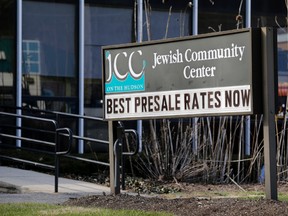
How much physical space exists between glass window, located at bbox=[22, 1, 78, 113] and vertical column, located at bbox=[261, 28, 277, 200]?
27.4 ft

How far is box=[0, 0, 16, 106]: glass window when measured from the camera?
54.0ft

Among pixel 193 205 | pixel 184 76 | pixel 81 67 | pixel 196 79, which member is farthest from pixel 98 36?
pixel 193 205

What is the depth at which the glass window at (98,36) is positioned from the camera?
1723 cm

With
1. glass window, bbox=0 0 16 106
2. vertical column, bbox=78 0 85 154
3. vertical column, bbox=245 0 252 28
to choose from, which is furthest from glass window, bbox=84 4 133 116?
vertical column, bbox=245 0 252 28

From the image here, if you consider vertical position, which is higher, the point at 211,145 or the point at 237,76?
the point at 237,76

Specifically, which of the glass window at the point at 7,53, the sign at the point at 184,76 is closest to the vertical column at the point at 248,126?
the glass window at the point at 7,53

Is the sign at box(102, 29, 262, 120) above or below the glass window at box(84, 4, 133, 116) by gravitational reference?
below

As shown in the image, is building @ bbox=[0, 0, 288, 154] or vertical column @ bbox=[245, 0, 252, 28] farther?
vertical column @ bbox=[245, 0, 252, 28]

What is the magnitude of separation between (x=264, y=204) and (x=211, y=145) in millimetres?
5659

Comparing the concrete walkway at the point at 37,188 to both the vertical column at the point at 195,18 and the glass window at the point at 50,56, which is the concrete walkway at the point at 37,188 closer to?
the glass window at the point at 50,56

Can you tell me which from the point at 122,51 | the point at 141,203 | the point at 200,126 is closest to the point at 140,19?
the point at 200,126

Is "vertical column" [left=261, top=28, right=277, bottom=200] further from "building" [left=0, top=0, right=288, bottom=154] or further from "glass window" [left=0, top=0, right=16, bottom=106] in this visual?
"glass window" [left=0, top=0, right=16, bottom=106]

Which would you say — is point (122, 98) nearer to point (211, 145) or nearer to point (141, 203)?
point (141, 203)

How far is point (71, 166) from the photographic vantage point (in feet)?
49.3
